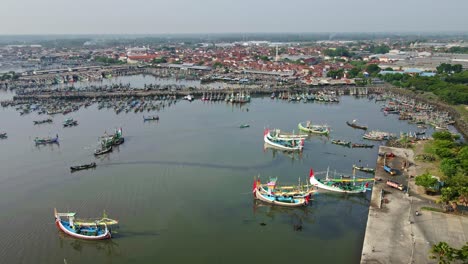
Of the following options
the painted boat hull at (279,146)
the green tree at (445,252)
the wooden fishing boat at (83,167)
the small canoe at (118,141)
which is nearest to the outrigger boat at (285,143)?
the painted boat hull at (279,146)

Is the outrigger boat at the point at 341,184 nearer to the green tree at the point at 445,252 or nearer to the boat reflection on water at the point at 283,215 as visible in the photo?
the boat reflection on water at the point at 283,215

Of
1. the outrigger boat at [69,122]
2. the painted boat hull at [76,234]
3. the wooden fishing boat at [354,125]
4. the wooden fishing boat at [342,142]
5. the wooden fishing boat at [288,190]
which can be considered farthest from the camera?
the outrigger boat at [69,122]

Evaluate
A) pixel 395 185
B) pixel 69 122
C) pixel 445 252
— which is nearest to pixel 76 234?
pixel 445 252

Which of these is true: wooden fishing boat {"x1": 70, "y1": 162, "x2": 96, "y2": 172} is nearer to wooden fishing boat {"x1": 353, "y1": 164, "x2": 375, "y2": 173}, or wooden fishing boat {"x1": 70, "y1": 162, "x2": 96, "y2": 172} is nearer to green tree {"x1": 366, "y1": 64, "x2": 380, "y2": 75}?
wooden fishing boat {"x1": 353, "y1": 164, "x2": 375, "y2": 173}

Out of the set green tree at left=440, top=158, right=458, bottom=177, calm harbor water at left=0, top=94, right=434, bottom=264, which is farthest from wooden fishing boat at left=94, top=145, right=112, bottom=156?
green tree at left=440, top=158, right=458, bottom=177

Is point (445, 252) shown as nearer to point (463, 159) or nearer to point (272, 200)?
point (272, 200)

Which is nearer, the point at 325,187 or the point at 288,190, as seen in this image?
the point at 288,190
